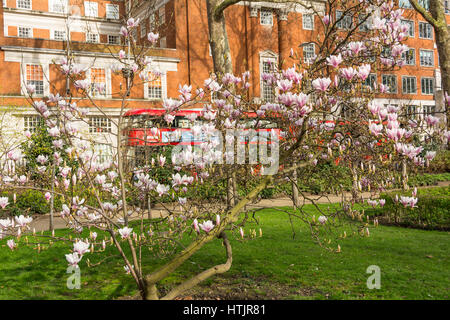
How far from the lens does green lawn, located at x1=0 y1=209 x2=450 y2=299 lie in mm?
5520

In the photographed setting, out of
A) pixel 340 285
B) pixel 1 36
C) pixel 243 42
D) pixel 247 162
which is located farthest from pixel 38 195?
pixel 243 42

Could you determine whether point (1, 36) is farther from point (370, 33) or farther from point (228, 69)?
point (370, 33)

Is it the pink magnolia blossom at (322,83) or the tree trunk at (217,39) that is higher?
the tree trunk at (217,39)

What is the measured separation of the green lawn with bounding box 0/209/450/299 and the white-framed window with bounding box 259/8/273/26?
3083cm

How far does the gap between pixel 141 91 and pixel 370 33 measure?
2935 cm

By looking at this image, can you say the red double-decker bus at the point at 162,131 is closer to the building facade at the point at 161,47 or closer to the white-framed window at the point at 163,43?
the building facade at the point at 161,47

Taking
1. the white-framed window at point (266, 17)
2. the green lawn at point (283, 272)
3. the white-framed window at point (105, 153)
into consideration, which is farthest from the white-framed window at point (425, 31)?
the green lawn at point (283, 272)

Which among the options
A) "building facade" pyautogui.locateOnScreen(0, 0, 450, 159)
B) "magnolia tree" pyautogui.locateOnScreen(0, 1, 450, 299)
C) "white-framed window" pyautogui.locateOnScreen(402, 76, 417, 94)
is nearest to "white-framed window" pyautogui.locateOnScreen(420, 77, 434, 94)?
"white-framed window" pyautogui.locateOnScreen(402, 76, 417, 94)

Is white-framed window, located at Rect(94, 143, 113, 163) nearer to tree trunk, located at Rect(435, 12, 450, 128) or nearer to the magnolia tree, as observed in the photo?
the magnolia tree

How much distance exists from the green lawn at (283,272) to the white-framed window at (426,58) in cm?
4514

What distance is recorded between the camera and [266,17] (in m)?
36.9

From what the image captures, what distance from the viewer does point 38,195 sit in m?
14.3

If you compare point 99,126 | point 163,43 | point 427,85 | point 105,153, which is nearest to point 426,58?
point 427,85

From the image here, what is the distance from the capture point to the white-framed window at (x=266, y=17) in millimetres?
36719
